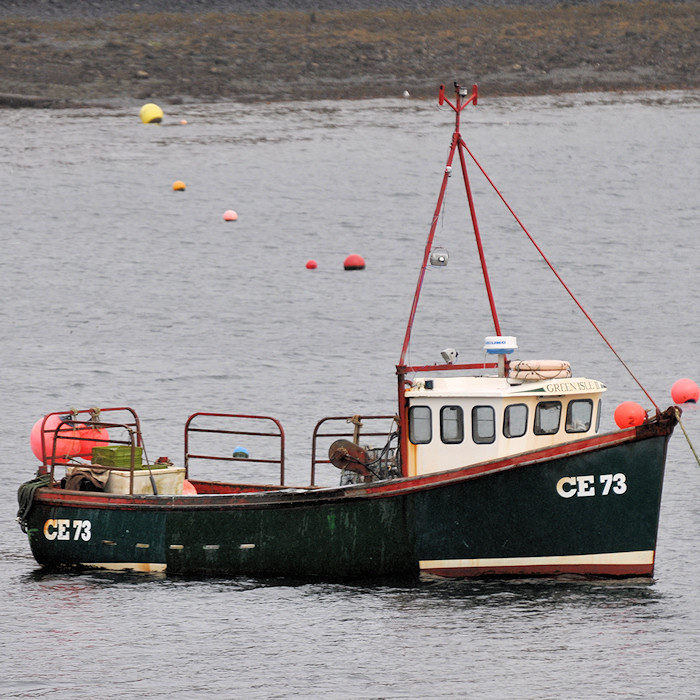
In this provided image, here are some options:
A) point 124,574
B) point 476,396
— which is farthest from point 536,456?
point 124,574

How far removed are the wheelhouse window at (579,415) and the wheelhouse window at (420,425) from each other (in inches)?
82.4

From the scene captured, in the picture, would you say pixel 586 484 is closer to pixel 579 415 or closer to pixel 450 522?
pixel 579 415

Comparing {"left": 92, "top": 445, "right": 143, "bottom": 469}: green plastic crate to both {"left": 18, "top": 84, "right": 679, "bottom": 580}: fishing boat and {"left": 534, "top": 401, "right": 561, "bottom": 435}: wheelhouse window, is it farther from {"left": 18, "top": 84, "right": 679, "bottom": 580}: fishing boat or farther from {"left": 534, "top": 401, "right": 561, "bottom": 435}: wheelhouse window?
{"left": 534, "top": 401, "right": 561, "bottom": 435}: wheelhouse window

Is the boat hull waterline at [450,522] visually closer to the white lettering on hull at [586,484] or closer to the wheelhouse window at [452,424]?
the white lettering on hull at [586,484]

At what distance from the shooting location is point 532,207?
64625 millimetres

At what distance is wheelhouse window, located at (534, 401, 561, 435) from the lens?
2156 cm

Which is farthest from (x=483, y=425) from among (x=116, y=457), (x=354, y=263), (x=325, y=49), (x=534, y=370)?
(x=325, y=49)

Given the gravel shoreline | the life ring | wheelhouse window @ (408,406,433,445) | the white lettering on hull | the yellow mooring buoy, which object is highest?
the gravel shoreline

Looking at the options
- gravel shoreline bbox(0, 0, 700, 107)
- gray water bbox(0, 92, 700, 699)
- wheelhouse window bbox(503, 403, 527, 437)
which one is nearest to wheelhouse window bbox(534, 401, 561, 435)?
wheelhouse window bbox(503, 403, 527, 437)

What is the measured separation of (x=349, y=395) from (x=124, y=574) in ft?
48.3

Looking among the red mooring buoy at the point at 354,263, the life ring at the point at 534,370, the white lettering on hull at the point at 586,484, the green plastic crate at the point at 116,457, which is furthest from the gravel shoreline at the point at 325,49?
the white lettering on hull at the point at 586,484

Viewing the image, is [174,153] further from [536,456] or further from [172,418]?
[536,456]

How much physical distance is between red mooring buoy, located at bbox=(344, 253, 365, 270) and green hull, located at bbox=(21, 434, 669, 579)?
3247cm

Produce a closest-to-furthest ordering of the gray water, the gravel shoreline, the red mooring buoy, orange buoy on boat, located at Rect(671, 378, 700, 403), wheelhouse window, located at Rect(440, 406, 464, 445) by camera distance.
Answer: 1. the gray water
2. wheelhouse window, located at Rect(440, 406, 464, 445)
3. orange buoy on boat, located at Rect(671, 378, 700, 403)
4. the red mooring buoy
5. the gravel shoreline
